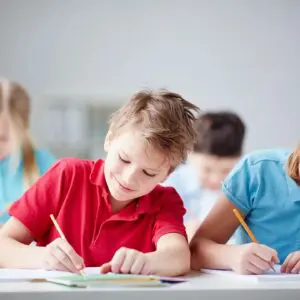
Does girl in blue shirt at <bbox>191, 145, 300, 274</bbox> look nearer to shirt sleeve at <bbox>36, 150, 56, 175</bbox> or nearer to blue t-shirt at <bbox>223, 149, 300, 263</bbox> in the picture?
blue t-shirt at <bbox>223, 149, 300, 263</bbox>

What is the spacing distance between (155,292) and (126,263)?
0.20 meters

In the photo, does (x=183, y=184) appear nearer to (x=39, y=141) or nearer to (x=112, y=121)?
(x=39, y=141)

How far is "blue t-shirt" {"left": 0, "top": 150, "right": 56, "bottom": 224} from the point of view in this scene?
8.39 ft

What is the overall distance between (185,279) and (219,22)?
13.5 ft

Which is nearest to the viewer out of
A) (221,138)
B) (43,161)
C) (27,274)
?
(27,274)

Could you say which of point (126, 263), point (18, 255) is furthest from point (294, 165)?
point (18, 255)

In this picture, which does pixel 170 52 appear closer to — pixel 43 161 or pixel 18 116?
pixel 18 116

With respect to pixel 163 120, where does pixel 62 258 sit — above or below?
below

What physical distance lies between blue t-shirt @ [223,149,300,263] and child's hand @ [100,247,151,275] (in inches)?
13.8

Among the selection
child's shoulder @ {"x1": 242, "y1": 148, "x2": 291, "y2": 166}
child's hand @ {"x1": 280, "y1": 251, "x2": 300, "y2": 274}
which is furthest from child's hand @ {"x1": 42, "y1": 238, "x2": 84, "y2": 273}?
child's shoulder @ {"x1": 242, "y1": 148, "x2": 291, "y2": 166}

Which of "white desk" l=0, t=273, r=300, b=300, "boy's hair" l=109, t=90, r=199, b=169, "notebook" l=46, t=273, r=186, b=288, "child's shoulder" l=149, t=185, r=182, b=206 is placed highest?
"boy's hair" l=109, t=90, r=199, b=169

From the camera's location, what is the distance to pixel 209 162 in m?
3.44

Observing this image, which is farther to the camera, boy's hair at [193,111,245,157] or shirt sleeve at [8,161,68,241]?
boy's hair at [193,111,245,157]

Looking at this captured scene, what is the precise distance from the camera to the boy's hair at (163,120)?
133 centimetres
